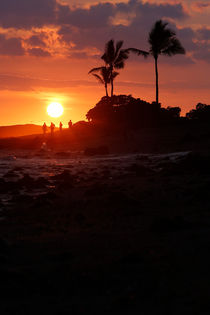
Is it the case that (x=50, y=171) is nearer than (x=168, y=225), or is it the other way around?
(x=168, y=225)

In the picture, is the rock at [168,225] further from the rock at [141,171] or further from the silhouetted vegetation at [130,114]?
the silhouetted vegetation at [130,114]

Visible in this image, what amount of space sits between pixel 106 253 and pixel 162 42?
129 feet

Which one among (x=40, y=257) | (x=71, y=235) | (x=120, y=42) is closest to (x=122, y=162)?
(x=71, y=235)

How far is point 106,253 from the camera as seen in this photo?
7156mm

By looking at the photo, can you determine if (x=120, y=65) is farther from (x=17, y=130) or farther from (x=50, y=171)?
(x=17, y=130)

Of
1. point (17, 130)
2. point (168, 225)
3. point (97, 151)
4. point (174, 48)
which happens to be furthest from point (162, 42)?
point (17, 130)

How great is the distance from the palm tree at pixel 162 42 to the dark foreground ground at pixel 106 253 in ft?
106

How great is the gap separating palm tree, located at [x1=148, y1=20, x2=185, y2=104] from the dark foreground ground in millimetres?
32170

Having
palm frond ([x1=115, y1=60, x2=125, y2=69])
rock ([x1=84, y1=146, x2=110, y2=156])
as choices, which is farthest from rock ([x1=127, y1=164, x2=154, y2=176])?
palm frond ([x1=115, y1=60, x2=125, y2=69])

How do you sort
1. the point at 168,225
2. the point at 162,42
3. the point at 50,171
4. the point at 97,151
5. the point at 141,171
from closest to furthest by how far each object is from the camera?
1. the point at 168,225
2. the point at 141,171
3. the point at 50,171
4. the point at 97,151
5. the point at 162,42

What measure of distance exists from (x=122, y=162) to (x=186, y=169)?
24.0 feet

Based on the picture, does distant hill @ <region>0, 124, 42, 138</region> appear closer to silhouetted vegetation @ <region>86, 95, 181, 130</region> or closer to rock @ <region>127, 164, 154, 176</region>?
silhouetted vegetation @ <region>86, 95, 181, 130</region>

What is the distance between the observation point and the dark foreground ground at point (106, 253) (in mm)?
5020

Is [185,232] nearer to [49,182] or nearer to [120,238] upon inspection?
[120,238]
